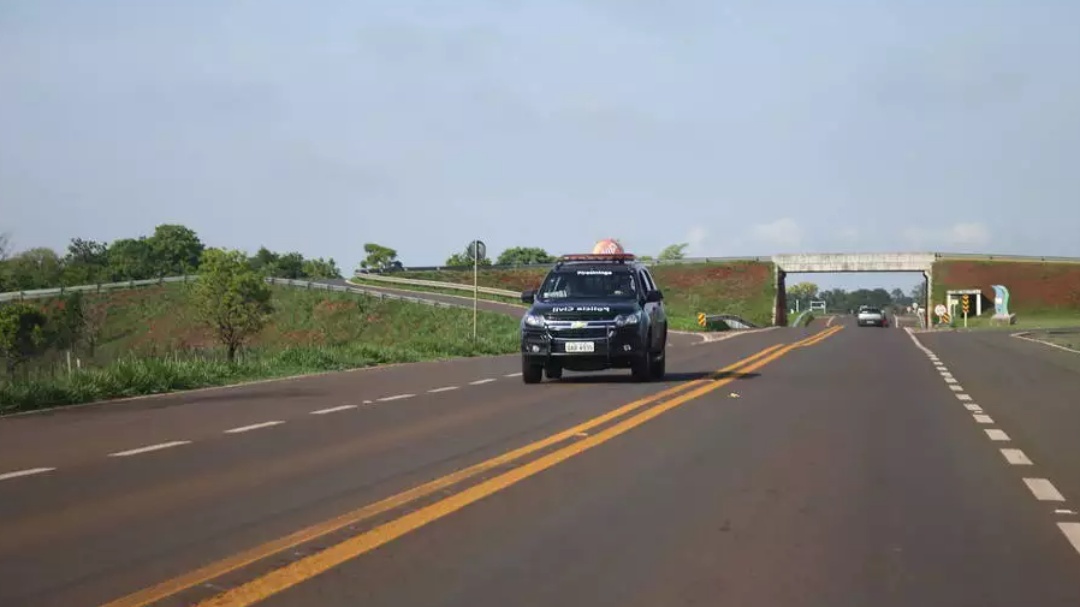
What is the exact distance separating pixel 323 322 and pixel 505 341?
50412mm

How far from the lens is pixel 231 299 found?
88.8 m

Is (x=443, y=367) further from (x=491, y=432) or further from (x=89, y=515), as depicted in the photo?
(x=89, y=515)

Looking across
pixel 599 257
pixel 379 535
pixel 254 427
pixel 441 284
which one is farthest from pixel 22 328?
pixel 379 535

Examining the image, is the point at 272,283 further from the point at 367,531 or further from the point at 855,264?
the point at 367,531

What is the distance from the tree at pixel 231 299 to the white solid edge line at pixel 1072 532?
3244 inches

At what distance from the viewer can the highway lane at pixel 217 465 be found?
688cm

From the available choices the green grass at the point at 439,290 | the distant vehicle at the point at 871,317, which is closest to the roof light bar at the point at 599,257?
the green grass at the point at 439,290

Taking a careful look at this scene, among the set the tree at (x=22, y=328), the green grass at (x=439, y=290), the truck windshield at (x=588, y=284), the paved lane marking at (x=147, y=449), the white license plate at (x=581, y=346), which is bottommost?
the tree at (x=22, y=328)

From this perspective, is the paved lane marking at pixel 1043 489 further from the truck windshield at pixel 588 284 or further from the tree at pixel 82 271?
the tree at pixel 82 271

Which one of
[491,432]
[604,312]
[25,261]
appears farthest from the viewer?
[25,261]

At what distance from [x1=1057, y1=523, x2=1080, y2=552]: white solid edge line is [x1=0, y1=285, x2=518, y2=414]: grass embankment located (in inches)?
523

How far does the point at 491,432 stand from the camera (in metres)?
13.3

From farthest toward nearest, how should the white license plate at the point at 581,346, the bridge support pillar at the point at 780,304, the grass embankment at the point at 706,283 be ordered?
the grass embankment at the point at 706,283 < the bridge support pillar at the point at 780,304 < the white license plate at the point at 581,346

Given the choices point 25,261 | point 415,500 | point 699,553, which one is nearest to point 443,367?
point 415,500
